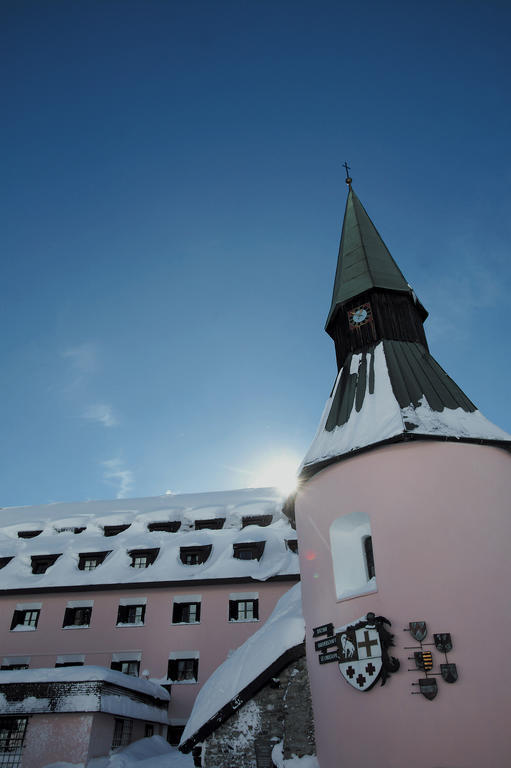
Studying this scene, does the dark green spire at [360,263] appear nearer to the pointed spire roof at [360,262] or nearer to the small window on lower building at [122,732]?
the pointed spire roof at [360,262]

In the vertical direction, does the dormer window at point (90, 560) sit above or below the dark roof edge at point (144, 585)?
above

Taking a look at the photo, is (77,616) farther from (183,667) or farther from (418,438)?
(418,438)

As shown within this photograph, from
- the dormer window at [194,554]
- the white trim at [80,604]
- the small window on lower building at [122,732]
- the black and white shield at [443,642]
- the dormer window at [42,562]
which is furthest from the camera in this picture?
the dormer window at [42,562]

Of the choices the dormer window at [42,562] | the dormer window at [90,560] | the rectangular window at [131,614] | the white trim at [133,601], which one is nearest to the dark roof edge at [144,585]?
the white trim at [133,601]

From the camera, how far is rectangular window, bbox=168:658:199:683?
22266 mm

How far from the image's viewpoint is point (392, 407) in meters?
12.9

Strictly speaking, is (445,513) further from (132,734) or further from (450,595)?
(132,734)

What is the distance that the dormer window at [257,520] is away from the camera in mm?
27875

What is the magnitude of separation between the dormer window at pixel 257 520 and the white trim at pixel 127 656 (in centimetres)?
766

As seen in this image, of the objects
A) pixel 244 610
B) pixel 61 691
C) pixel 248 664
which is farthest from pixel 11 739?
pixel 244 610

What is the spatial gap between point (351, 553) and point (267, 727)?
4574mm

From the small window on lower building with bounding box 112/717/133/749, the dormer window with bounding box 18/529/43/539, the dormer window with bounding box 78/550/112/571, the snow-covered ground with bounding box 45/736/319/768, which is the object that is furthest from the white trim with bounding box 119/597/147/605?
the dormer window with bounding box 18/529/43/539

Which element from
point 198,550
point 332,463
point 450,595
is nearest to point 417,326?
point 332,463

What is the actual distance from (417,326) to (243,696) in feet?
37.1
